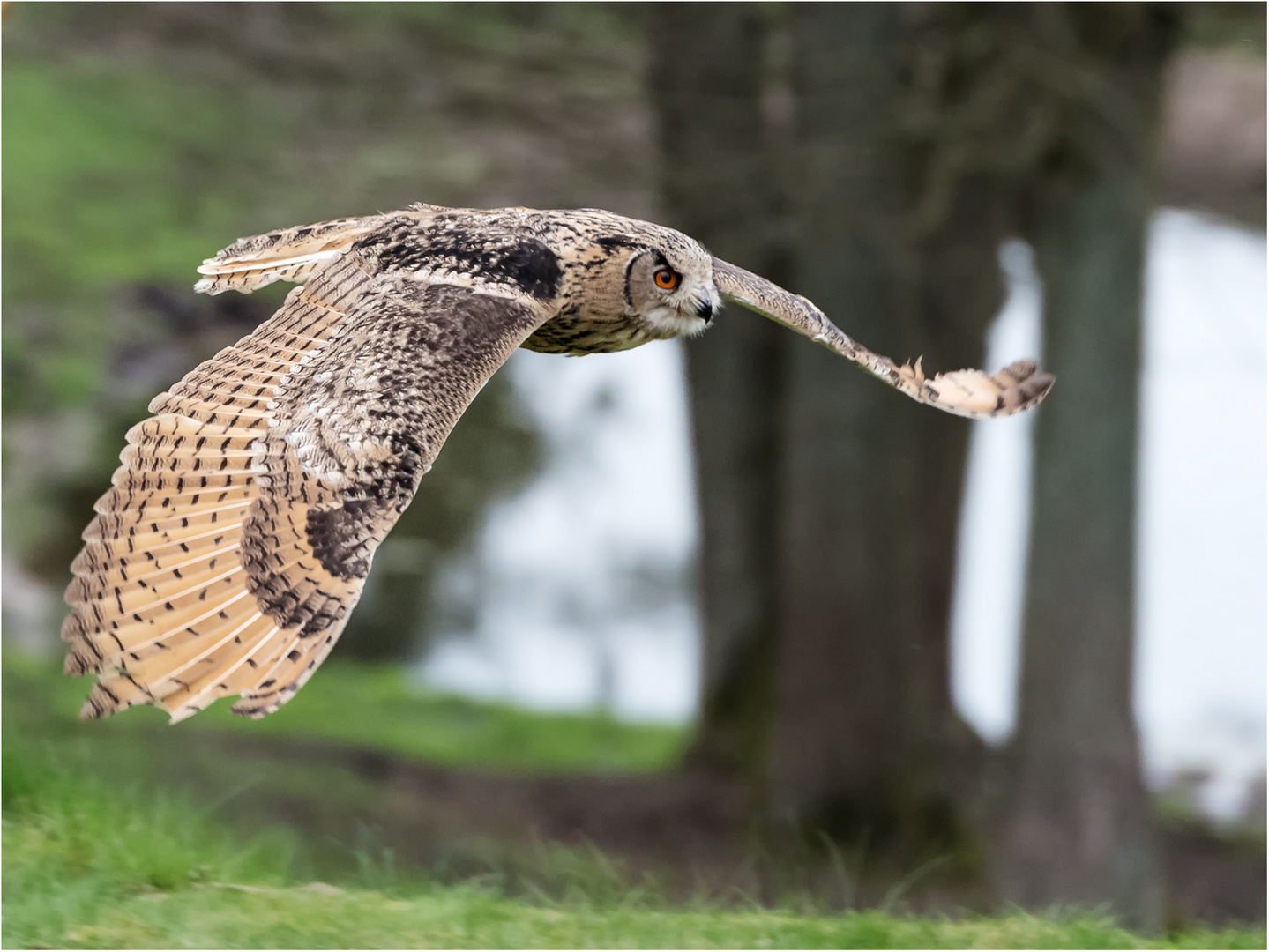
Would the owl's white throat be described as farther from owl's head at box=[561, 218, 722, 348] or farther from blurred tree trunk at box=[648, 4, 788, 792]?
blurred tree trunk at box=[648, 4, 788, 792]

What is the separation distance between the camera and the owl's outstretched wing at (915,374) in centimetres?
398

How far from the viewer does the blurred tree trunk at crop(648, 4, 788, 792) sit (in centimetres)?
676

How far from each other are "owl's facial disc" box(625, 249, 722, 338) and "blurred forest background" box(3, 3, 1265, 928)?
9.33 ft

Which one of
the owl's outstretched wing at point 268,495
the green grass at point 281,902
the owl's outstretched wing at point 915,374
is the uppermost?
the owl's outstretched wing at point 915,374

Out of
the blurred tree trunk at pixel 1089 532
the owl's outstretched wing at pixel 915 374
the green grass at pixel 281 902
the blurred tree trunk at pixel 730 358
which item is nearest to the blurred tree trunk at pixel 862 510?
the blurred tree trunk at pixel 730 358

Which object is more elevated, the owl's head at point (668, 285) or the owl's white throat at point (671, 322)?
the owl's head at point (668, 285)

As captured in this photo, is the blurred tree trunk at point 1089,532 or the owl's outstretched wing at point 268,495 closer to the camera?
the owl's outstretched wing at point 268,495

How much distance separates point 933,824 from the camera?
709 cm

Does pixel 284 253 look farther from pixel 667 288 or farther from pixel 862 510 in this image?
pixel 862 510

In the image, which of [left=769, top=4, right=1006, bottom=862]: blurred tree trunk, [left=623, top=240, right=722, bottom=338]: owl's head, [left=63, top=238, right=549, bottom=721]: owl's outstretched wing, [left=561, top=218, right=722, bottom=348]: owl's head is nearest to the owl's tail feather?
[left=63, top=238, right=549, bottom=721]: owl's outstretched wing

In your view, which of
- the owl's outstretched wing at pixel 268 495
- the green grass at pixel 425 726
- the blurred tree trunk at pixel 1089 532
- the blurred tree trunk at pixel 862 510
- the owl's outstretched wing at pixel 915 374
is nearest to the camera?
the owl's outstretched wing at pixel 268 495

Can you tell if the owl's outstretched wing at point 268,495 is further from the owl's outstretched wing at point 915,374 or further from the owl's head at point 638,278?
the owl's outstretched wing at point 915,374

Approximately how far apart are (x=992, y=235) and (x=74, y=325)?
4.93m

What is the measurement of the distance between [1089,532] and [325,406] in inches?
181
